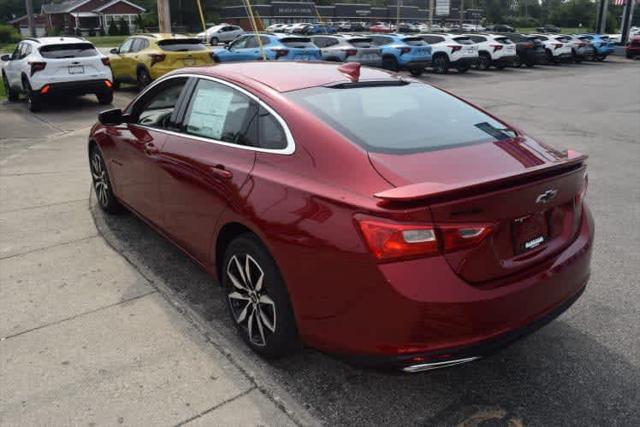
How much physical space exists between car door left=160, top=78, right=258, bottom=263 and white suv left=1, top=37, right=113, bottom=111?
33.2ft

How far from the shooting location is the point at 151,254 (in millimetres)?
4695

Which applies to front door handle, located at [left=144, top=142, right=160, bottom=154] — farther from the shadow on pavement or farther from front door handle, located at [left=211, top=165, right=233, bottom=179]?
the shadow on pavement

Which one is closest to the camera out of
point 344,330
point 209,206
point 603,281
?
point 344,330

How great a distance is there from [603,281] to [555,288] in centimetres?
177

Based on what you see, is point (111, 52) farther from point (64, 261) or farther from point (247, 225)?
point (247, 225)

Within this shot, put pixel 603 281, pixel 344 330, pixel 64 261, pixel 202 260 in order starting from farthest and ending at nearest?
pixel 64 261, pixel 603 281, pixel 202 260, pixel 344 330

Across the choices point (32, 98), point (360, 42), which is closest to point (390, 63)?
point (360, 42)

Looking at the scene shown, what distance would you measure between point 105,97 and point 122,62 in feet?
9.74

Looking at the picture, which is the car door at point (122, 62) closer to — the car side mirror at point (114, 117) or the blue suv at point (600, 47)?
the car side mirror at point (114, 117)

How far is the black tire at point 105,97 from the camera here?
44.6 ft

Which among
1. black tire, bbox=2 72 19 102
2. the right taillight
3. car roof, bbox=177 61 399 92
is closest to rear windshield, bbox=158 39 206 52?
→ the right taillight

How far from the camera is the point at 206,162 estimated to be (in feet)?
11.2

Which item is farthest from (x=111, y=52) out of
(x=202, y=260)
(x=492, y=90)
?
(x=202, y=260)

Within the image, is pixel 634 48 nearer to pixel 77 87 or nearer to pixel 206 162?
pixel 77 87
